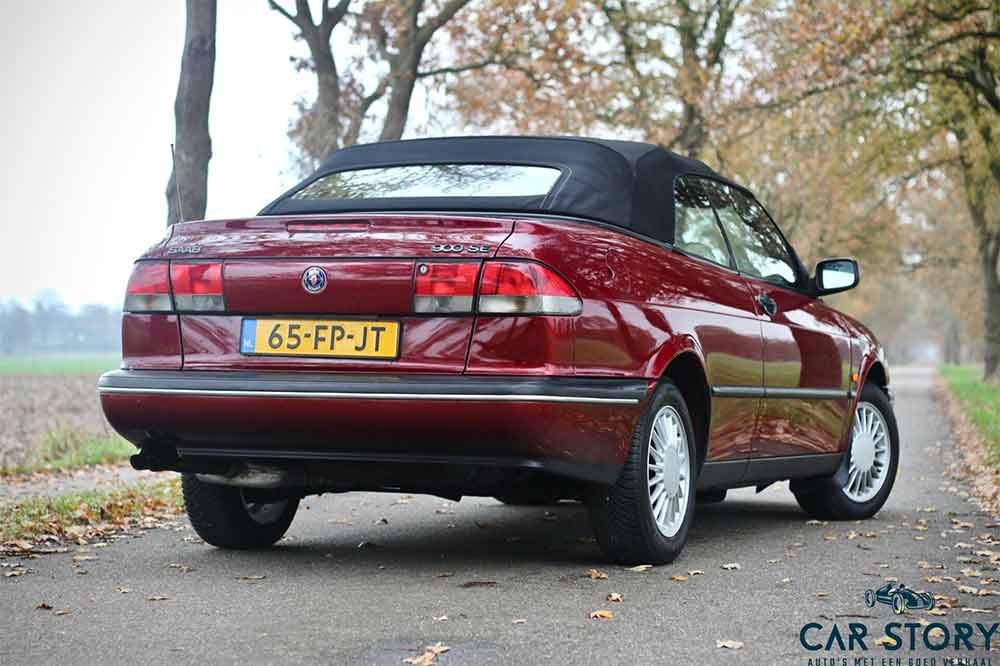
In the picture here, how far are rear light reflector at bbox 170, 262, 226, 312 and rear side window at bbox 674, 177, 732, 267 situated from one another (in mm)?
2066

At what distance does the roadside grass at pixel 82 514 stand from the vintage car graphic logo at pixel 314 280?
2.34 metres

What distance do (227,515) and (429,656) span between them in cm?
258

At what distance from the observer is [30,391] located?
2873cm

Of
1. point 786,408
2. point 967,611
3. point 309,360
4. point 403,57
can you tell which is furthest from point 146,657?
point 403,57

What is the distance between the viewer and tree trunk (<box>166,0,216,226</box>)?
453 inches

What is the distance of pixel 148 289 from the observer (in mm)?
5785

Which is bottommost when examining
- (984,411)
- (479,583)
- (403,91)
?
(984,411)

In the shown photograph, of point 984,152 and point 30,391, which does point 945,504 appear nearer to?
point 984,152

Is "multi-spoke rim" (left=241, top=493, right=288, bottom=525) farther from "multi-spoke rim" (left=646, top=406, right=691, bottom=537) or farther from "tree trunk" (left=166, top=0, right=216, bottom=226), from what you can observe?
"tree trunk" (left=166, top=0, right=216, bottom=226)

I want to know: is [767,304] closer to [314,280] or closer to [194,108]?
[314,280]

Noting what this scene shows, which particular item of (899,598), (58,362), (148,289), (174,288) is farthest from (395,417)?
(58,362)

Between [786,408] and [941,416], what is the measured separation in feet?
55.2

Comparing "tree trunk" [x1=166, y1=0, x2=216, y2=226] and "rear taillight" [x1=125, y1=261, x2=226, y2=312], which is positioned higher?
"tree trunk" [x1=166, y1=0, x2=216, y2=226]

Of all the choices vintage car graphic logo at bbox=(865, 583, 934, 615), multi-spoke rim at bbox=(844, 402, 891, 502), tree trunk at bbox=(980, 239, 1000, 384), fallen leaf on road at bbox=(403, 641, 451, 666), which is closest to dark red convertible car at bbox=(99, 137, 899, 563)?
vintage car graphic logo at bbox=(865, 583, 934, 615)
